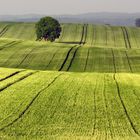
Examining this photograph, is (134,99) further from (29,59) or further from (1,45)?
A: (1,45)

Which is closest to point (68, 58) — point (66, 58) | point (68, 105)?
point (66, 58)

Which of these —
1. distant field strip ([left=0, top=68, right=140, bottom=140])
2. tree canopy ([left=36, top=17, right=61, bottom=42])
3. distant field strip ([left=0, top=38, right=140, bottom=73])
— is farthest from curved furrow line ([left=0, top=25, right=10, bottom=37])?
distant field strip ([left=0, top=68, right=140, bottom=140])

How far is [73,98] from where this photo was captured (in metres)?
31.0

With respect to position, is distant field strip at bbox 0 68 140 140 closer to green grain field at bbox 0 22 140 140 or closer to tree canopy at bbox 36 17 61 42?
green grain field at bbox 0 22 140 140

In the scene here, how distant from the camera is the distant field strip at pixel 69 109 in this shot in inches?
888

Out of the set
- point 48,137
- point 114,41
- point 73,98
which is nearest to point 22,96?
point 73,98

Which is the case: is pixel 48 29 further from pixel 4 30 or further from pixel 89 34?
pixel 4 30

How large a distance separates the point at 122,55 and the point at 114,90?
41.2 meters

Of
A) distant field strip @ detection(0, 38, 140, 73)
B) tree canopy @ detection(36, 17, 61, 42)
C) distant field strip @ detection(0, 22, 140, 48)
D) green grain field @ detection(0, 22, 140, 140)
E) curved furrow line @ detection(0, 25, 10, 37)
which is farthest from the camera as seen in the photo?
curved furrow line @ detection(0, 25, 10, 37)

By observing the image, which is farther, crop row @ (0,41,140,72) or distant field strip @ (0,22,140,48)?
distant field strip @ (0,22,140,48)

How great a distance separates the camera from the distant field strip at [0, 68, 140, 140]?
2255 centimetres

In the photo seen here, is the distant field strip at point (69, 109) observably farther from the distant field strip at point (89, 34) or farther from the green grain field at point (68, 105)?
the distant field strip at point (89, 34)

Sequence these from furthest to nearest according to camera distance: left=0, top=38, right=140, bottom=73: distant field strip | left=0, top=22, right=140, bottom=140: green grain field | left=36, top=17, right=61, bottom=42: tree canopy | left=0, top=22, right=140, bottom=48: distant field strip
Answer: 1. left=0, top=22, right=140, bottom=48: distant field strip
2. left=36, top=17, right=61, bottom=42: tree canopy
3. left=0, top=38, right=140, bottom=73: distant field strip
4. left=0, top=22, right=140, bottom=140: green grain field

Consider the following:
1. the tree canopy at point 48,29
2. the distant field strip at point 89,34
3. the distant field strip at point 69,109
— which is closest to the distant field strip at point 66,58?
the distant field strip at point 69,109
